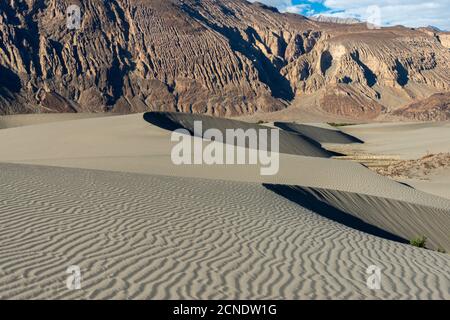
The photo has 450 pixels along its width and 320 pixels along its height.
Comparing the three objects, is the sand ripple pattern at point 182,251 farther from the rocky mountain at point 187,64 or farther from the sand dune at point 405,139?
the rocky mountain at point 187,64

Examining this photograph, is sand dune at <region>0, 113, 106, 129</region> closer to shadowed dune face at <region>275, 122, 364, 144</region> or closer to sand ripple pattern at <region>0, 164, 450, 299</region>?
shadowed dune face at <region>275, 122, 364, 144</region>

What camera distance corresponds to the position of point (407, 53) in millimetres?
173000

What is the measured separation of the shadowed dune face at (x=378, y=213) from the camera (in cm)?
Answer: 1431

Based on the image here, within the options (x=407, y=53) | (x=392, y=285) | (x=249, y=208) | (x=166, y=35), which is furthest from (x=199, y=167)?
(x=407, y=53)

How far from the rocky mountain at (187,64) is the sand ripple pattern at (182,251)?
11350 centimetres

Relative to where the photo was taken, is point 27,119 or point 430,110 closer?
point 27,119

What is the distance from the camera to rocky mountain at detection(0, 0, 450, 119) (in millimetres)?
135250

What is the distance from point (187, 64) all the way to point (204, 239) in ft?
471

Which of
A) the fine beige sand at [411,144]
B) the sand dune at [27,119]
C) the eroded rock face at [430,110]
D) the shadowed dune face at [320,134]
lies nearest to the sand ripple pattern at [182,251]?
the fine beige sand at [411,144]

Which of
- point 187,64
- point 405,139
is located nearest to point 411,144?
point 405,139

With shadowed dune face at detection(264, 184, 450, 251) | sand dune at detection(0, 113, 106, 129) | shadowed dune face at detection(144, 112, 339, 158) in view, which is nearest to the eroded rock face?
shadowed dune face at detection(144, 112, 339, 158)

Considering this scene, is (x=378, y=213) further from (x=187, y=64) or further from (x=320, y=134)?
(x=187, y=64)

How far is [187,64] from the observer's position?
14900 centimetres

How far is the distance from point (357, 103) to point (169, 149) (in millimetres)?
124217
